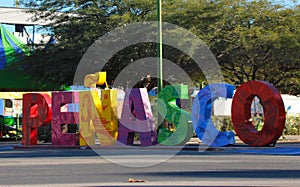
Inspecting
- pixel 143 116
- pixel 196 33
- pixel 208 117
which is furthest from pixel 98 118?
pixel 196 33

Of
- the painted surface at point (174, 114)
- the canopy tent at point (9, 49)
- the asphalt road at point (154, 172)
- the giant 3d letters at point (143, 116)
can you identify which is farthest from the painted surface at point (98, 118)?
the canopy tent at point (9, 49)

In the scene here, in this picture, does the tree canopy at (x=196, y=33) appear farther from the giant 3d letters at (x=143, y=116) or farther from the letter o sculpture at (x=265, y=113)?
the letter o sculpture at (x=265, y=113)

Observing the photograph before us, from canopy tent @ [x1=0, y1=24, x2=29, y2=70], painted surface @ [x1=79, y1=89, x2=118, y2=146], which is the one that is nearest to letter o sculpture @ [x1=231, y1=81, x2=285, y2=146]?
painted surface @ [x1=79, y1=89, x2=118, y2=146]

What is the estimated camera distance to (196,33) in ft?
113

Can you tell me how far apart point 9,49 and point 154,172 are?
25.2 metres

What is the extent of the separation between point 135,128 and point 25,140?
5.29 meters

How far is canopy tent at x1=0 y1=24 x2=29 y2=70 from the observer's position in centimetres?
3830

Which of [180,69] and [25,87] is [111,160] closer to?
[180,69]

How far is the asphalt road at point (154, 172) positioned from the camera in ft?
43.7

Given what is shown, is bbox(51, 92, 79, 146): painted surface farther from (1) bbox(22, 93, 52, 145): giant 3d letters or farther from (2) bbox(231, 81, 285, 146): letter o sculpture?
(2) bbox(231, 81, 285, 146): letter o sculpture

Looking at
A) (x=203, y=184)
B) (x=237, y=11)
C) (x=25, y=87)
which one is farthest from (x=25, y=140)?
(x=203, y=184)

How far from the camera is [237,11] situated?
116 feet

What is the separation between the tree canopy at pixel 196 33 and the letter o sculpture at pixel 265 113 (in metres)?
8.03

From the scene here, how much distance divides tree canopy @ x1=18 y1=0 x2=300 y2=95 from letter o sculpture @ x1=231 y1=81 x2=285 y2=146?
8.03 metres
